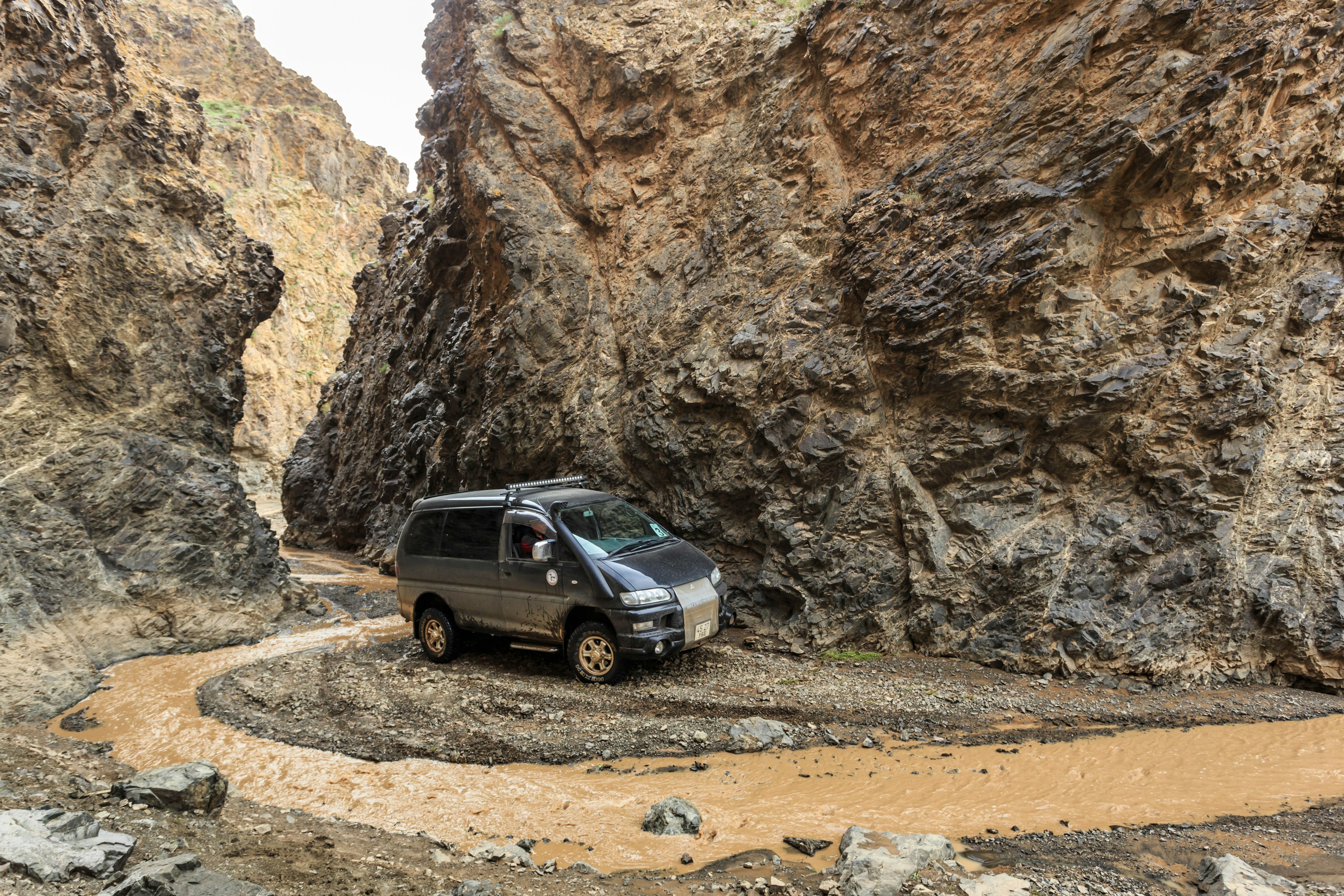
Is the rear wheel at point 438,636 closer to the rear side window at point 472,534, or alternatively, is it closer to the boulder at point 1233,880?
the rear side window at point 472,534

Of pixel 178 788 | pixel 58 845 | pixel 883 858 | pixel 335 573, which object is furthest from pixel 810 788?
pixel 335 573

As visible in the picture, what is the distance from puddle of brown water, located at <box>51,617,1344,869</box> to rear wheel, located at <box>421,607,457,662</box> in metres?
2.32

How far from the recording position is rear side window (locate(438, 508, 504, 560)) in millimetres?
7844

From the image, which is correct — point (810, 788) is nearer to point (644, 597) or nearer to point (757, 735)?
point (757, 735)

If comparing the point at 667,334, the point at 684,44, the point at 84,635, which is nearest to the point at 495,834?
the point at 84,635

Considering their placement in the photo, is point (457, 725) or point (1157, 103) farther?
point (1157, 103)

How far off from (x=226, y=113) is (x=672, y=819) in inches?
2245

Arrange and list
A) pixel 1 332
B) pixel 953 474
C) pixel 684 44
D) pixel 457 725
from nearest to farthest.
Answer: pixel 457 725, pixel 953 474, pixel 1 332, pixel 684 44

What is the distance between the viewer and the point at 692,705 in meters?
6.33

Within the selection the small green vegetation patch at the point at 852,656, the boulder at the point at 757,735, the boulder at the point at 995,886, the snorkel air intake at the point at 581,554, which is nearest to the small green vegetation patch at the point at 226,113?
the snorkel air intake at the point at 581,554

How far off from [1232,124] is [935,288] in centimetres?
300

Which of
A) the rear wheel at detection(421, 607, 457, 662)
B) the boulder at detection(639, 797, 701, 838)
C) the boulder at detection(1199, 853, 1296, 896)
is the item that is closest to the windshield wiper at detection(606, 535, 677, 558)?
the rear wheel at detection(421, 607, 457, 662)

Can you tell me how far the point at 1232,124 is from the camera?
22.3 feet

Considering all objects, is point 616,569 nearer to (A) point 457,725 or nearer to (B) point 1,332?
(A) point 457,725
